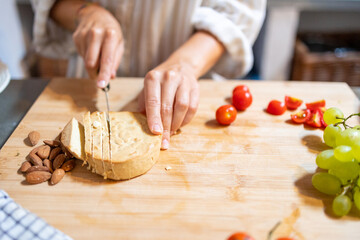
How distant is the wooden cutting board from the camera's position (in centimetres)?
80

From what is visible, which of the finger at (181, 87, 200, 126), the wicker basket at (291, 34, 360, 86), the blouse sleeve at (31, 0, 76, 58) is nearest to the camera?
the finger at (181, 87, 200, 126)

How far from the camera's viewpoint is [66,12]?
1517 millimetres

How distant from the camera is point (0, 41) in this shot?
7.79ft

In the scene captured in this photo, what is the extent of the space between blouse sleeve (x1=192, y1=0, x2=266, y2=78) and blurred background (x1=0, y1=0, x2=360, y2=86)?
39.9 inches

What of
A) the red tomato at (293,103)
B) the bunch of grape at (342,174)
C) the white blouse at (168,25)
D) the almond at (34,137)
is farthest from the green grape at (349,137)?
the almond at (34,137)

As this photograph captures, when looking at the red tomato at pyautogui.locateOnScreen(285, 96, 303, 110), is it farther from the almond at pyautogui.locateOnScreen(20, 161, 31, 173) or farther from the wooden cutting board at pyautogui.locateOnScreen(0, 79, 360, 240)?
the almond at pyautogui.locateOnScreen(20, 161, 31, 173)

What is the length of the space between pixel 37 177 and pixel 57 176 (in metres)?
0.05

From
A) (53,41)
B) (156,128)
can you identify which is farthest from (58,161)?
(53,41)

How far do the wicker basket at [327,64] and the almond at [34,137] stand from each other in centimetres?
199

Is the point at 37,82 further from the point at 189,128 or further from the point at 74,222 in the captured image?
the point at 74,222

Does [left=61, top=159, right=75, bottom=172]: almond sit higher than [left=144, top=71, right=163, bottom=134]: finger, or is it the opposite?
[left=144, top=71, right=163, bottom=134]: finger

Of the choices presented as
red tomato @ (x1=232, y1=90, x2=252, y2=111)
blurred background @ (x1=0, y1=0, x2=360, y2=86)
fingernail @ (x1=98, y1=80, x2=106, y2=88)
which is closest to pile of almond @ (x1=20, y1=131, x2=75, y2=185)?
fingernail @ (x1=98, y1=80, x2=106, y2=88)

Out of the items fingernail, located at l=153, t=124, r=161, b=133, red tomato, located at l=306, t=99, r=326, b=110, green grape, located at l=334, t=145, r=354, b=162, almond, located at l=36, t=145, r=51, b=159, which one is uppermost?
green grape, located at l=334, t=145, r=354, b=162

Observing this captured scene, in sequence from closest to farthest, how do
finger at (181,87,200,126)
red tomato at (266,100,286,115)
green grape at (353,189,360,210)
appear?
1. green grape at (353,189,360,210)
2. finger at (181,87,200,126)
3. red tomato at (266,100,286,115)
